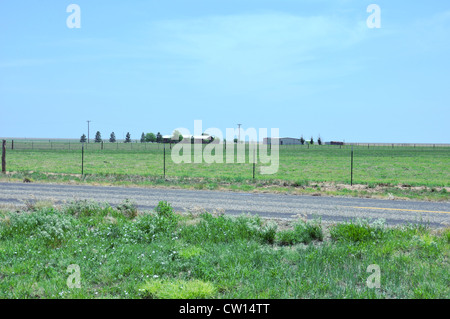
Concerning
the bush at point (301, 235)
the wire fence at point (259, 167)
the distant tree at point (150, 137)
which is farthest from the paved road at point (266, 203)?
the distant tree at point (150, 137)

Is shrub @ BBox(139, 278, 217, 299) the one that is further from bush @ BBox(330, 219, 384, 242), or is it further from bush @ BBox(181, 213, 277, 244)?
bush @ BBox(330, 219, 384, 242)

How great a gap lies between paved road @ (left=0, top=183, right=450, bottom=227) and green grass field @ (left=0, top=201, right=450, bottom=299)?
237cm

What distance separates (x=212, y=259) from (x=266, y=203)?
779 cm

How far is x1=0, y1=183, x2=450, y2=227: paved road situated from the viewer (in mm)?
11594

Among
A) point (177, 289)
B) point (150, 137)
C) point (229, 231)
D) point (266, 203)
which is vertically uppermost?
point (150, 137)

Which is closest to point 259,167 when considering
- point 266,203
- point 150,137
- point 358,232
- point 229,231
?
point 266,203

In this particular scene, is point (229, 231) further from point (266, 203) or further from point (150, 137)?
point (150, 137)

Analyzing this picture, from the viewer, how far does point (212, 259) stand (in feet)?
21.4

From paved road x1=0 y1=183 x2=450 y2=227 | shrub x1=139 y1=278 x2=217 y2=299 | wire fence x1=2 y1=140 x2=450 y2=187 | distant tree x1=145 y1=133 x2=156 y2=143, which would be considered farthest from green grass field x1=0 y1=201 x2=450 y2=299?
distant tree x1=145 y1=133 x2=156 y2=143

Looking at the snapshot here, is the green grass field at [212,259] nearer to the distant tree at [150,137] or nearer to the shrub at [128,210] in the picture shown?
the shrub at [128,210]

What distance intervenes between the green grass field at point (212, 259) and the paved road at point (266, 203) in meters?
2.37

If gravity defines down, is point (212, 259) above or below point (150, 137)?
below
